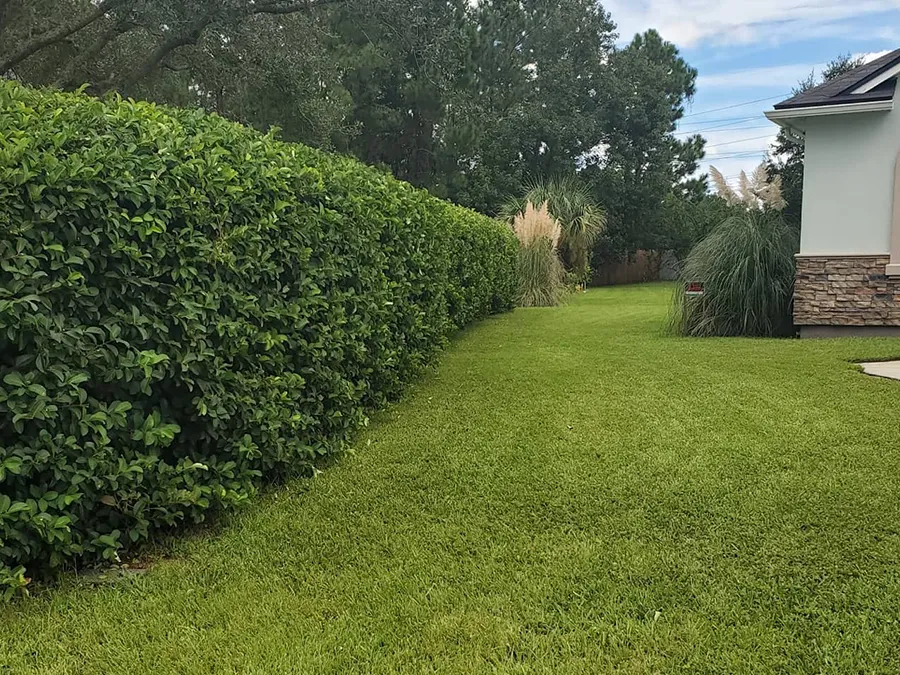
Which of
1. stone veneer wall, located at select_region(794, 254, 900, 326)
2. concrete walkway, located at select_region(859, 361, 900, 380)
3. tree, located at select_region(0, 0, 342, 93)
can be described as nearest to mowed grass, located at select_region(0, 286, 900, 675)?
concrete walkway, located at select_region(859, 361, 900, 380)

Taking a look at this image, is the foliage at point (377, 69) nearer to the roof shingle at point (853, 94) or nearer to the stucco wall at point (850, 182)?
the roof shingle at point (853, 94)

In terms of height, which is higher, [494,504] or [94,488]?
[94,488]

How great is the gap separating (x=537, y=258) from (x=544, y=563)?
10047 mm

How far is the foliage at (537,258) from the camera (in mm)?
11641

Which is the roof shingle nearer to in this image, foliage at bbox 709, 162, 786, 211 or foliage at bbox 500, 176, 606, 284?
foliage at bbox 709, 162, 786, 211

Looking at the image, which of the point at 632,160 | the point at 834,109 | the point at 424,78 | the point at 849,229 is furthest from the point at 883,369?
the point at 632,160

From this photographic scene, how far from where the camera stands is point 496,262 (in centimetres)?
912

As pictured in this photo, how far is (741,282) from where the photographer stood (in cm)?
701

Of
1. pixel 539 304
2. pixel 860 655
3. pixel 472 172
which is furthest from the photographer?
pixel 472 172

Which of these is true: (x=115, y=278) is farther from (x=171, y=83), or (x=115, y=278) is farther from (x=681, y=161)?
(x=681, y=161)

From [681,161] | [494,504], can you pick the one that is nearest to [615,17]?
[681,161]

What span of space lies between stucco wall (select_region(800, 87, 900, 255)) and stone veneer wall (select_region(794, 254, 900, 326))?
14 centimetres

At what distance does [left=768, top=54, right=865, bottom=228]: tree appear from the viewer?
37.3ft

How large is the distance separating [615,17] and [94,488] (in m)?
27.0
